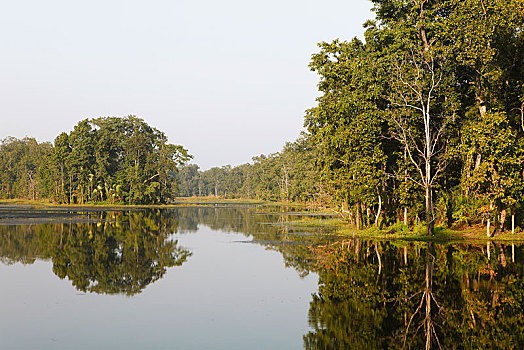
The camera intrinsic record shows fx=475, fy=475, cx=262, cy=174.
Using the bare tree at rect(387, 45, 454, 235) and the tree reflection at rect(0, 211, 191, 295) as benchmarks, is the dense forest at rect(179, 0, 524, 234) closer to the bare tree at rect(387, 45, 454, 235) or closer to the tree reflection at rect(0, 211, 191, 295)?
the bare tree at rect(387, 45, 454, 235)

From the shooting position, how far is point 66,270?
21797 millimetres

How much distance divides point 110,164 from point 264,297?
111m

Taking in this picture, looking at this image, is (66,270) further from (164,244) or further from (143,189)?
(143,189)

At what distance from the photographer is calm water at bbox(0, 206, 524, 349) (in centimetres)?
1145

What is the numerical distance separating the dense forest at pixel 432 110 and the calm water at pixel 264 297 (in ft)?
22.1

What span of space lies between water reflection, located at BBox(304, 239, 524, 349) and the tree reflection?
7855 mm

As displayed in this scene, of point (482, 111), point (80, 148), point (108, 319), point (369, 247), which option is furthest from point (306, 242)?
point (80, 148)

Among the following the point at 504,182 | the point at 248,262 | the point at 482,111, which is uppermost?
the point at 482,111

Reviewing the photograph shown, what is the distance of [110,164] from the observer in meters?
120

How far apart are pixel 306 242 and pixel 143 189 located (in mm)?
89553

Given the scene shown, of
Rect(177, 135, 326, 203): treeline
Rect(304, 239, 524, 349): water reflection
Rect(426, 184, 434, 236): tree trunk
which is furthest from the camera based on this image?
Rect(177, 135, 326, 203): treeline

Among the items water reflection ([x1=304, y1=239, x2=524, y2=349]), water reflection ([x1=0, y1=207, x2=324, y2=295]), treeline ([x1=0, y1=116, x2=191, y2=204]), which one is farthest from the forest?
treeline ([x1=0, y1=116, x2=191, y2=204])

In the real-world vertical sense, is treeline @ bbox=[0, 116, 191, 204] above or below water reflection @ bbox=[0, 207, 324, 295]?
above

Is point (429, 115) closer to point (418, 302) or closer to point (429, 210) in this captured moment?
point (429, 210)
